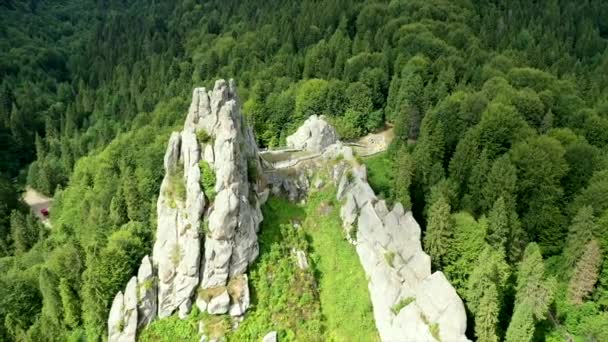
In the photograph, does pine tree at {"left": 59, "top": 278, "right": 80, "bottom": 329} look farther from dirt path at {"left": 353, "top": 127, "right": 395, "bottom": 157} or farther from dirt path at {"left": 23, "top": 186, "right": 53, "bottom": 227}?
dirt path at {"left": 23, "top": 186, "right": 53, "bottom": 227}

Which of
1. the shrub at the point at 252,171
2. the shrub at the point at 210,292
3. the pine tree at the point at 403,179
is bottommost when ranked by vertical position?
the shrub at the point at 210,292

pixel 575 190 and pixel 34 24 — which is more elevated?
pixel 575 190

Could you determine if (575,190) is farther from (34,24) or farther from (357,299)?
(34,24)

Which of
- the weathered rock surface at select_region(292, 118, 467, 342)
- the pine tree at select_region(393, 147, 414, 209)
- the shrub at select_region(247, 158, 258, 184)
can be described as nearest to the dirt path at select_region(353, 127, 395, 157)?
the pine tree at select_region(393, 147, 414, 209)

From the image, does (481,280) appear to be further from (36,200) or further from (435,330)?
(36,200)

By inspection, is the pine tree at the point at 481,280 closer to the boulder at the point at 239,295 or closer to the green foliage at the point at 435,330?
the green foliage at the point at 435,330

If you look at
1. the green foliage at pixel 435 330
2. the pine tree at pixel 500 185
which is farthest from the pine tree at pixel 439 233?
the pine tree at pixel 500 185

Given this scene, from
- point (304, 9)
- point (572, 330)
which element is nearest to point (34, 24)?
point (304, 9)
